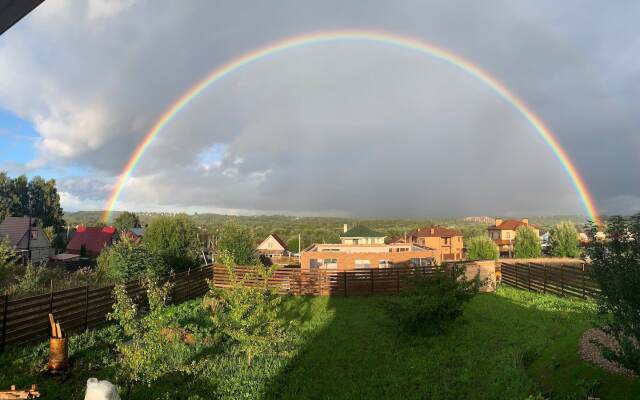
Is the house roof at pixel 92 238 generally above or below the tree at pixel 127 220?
below

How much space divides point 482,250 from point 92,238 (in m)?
62.0

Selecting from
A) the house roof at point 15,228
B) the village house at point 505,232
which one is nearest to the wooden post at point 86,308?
the house roof at point 15,228

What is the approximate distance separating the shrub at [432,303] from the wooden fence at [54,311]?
8.65 metres

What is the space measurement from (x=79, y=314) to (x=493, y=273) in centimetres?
2080

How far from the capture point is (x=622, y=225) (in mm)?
5633

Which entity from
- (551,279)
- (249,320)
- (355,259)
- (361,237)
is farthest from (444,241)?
(249,320)

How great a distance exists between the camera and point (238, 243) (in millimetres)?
27141

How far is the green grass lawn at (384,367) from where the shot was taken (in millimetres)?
7305

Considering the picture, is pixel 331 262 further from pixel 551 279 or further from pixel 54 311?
pixel 54 311

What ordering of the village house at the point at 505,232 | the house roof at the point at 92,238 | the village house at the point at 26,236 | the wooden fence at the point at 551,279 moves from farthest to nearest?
the village house at the point at 505,232, the house roof at the point at 92,238, the village house at the point at 26,236, the wooden fence at the point at 551,279

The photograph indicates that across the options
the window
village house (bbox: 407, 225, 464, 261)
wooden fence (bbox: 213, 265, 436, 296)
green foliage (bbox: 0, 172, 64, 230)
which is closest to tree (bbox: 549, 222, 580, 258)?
village house (bbox: 407, 225, 464, 261)

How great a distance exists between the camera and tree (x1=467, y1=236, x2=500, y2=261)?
54.7 meters

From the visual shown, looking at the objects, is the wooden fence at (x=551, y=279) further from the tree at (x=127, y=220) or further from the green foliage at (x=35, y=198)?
the tree at (x=127, y=220)

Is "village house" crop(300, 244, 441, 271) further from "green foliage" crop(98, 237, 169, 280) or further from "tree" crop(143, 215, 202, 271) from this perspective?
"green foliage" crop(98, 237, 169, 280)
